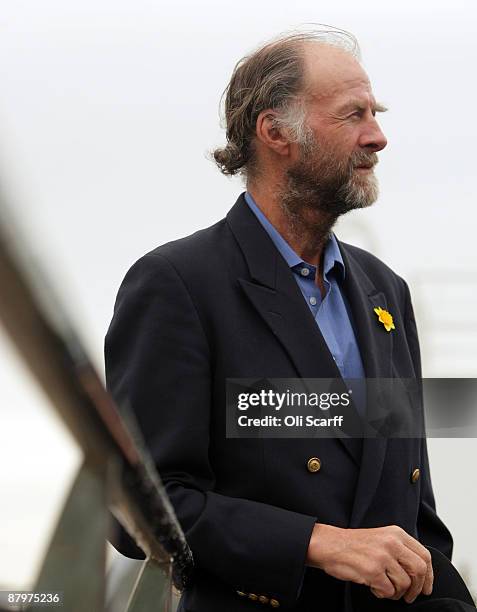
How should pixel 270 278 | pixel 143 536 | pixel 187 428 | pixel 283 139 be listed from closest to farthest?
1. pixel 143 536
2. pixel 187 428
3. pixel 270 278
4. pixel 283 139

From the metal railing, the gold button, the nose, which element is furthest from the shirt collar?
the metal railing

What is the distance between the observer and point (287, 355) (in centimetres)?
111

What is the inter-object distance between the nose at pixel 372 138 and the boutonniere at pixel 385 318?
0.20m

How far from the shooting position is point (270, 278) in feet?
3.79

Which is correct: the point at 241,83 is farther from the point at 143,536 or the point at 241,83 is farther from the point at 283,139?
the point at 143,536

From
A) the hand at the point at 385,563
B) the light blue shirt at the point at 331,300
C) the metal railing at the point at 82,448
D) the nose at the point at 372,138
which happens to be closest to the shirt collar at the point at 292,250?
the light blue shirt at the point at 331,300

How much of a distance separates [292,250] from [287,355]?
0.16 meters

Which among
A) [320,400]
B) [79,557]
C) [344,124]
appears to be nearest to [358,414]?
[320,400]

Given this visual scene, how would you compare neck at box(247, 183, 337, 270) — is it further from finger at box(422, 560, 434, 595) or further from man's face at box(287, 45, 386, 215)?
finger at box(422, 560, 434, 595)

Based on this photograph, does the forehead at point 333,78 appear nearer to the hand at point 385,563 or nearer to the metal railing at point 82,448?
the hand at point 385,563

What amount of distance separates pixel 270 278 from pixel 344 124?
0.74ft

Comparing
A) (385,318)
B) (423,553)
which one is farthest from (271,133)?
(423,553)

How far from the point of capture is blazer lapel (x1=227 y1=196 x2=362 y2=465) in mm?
1110

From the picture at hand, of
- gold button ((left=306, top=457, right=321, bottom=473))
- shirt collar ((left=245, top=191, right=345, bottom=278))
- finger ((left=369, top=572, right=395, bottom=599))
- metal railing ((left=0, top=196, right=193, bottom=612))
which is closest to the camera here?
metal railing ((left=0, top=196, right=193, bottom=612))
